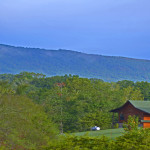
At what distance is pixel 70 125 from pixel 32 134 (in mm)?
28190

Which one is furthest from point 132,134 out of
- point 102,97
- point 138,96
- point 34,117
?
point 138,96

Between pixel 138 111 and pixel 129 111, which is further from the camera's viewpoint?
pixel 129 111

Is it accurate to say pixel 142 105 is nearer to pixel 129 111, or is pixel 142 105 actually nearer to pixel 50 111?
pixel 129 111

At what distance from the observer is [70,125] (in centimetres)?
4844

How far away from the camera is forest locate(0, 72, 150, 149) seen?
63.3 feet

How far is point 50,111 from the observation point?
4591 cm

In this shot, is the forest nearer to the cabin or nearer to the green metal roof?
the cabin

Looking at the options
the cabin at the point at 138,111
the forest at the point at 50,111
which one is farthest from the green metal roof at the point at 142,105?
the forest at the point at 50,111

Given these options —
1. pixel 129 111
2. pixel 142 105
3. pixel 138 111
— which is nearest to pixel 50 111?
pixel 129 111

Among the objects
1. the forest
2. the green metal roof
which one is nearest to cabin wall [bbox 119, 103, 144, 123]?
the green metal roof

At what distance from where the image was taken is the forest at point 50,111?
1930 cm

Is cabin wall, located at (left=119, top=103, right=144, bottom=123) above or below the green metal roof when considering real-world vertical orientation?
below

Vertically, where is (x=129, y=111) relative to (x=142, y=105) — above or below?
below

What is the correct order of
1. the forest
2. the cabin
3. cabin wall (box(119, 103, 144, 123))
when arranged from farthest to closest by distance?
1. cabin wall (box(119, 103, 144, 123))
2. the cabin
3. the forest
